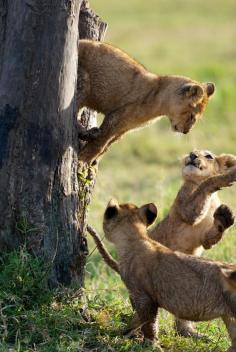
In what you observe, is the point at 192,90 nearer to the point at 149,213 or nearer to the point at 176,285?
the point at 149,213

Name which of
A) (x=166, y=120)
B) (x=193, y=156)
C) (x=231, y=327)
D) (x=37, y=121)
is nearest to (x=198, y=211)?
(x=193, y=156)

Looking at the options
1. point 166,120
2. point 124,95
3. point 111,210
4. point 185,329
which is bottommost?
point 185,329

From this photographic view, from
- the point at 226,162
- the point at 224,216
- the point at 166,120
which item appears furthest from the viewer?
the point at 166,120

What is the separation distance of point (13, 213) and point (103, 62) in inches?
69.6

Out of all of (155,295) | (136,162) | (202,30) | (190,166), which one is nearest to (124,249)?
(155,295)

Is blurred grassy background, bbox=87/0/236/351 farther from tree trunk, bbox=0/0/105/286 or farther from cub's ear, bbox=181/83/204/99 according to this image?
tree trunk, bbox=0/0/105/286

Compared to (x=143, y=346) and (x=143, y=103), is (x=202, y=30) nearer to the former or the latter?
(x=143, y=103)

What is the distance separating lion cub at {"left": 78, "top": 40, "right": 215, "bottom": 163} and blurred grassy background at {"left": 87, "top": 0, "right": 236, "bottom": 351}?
82cm

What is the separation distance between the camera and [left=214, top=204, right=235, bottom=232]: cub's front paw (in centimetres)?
754

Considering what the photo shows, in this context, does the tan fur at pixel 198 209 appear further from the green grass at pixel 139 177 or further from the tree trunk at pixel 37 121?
the tree trunk at pixel 37 121

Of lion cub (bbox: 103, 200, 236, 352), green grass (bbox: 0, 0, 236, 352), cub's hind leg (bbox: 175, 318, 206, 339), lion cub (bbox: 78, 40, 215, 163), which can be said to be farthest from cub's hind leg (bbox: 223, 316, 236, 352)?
lion cub (bbox: 78, 40, 215, 163)

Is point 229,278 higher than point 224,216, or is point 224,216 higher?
point 224,216

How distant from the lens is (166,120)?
730 inches

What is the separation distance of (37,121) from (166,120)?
38.8 feet
